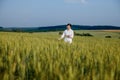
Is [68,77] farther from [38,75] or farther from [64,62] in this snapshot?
[64,62]

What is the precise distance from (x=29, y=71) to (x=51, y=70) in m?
0.41

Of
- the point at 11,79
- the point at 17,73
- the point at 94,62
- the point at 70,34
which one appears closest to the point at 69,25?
the point at 70,34

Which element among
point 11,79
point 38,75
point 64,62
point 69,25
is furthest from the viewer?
point 69,25

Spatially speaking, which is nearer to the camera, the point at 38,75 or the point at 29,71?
the point at 38,75

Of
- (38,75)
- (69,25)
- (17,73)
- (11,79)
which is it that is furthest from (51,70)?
(69,25)

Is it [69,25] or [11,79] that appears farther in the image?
[69,25]

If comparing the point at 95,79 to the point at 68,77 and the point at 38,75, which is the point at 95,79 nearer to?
the point at 68,77

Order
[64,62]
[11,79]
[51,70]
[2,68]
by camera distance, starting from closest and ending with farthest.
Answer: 1. [11,79]
2. [51,70]
3. [2,68]
4. [64,62]

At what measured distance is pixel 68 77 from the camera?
1583 millimetres

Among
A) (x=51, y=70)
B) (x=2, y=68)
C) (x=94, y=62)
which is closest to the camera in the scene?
(x=51, y=70)

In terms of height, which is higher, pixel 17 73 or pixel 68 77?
pixel 68 77

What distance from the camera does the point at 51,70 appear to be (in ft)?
6.43

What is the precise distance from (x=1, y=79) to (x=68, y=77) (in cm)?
41

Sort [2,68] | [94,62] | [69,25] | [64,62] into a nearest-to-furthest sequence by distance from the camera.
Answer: [2,68] < [64,62] < [94,62] < [69,25]
